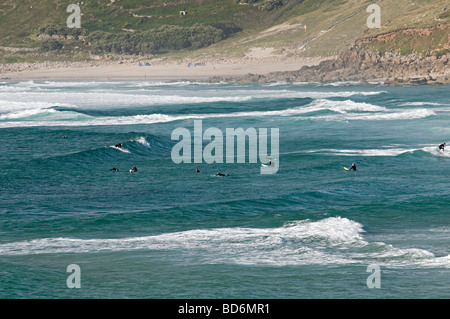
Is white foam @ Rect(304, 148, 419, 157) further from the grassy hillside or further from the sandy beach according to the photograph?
the sandy beach

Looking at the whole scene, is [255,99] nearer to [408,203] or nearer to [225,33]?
[408,203]

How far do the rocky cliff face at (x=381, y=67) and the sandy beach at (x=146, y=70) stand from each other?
851 cm

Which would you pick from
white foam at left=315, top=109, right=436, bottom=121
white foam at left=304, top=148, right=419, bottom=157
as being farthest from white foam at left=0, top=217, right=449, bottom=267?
white foam at left=315, top=109, right=436, bottom=121

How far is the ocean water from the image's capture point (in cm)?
2102

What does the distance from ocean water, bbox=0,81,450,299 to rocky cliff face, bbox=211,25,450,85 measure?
44.3 metres

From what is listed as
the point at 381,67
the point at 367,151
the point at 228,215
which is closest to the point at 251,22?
the point at 381,67

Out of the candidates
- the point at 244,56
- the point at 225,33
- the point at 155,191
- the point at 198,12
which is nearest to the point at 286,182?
the point at 155,191

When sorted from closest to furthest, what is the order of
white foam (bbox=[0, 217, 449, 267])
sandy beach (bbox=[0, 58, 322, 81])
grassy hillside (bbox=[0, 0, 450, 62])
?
1. white foam (bbox=[0, 217, 449, 267])
2. grassy hillside (bbox=[0, 0, 450, 62])
3. sandy beach (bbox=[0, 58, 322, 81])

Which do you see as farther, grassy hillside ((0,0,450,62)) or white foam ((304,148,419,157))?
grassy hillside ((0,0,450,62))

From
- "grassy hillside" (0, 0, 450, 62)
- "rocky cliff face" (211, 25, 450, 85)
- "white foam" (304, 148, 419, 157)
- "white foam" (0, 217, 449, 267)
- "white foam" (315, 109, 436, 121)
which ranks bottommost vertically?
"white foam" (0, 217, 449, 267)

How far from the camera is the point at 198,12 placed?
611ft

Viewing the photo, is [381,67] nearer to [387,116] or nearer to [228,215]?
[387,116]

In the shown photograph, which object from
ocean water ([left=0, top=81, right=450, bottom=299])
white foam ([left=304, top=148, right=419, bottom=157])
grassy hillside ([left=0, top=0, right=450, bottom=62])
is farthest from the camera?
grassy hillside ([left=0, top=0, right=450, bottom=62])

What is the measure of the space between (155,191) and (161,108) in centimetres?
4520
